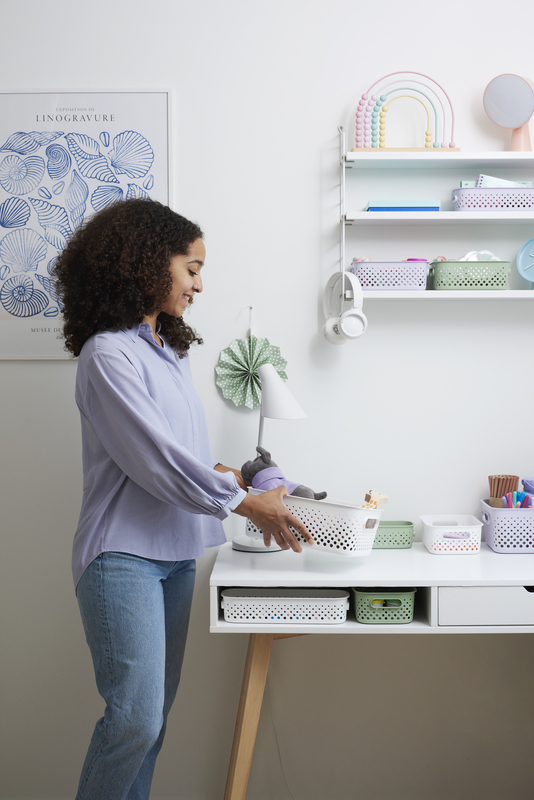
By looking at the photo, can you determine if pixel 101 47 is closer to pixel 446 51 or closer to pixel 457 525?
Answer: pixel 446 51

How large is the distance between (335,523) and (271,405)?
1.22 feet

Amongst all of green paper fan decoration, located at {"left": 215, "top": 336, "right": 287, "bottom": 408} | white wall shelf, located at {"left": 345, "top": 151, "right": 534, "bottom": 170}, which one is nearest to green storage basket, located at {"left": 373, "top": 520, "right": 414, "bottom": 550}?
green paper fan decoration, located at {"left": 215, "top": 336, "right": 287, "bottom": 408}

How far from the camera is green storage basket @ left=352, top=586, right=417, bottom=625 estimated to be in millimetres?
1498

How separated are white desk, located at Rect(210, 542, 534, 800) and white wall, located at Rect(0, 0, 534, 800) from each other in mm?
356

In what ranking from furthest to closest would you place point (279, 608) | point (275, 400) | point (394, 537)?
point (394, 537), point (275, 400), point (279, 608)

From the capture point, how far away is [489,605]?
1.47m

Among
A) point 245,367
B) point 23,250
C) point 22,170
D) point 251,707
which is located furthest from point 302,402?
point 22,170

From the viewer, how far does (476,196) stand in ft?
5.76

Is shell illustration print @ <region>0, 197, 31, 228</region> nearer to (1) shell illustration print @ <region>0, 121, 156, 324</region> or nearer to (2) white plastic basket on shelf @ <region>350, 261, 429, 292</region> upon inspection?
(1) shell illustration print @ <region>0, 121, 156, 324</region>

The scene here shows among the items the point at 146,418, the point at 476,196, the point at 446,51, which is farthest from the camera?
the point at 446,51

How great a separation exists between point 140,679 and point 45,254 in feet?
4.13

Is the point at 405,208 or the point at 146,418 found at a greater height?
the point at 405,208

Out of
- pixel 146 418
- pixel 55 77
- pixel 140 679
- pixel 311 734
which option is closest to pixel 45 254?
pixel 55 77

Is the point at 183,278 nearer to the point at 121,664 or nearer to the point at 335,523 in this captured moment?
the point at 335,523
